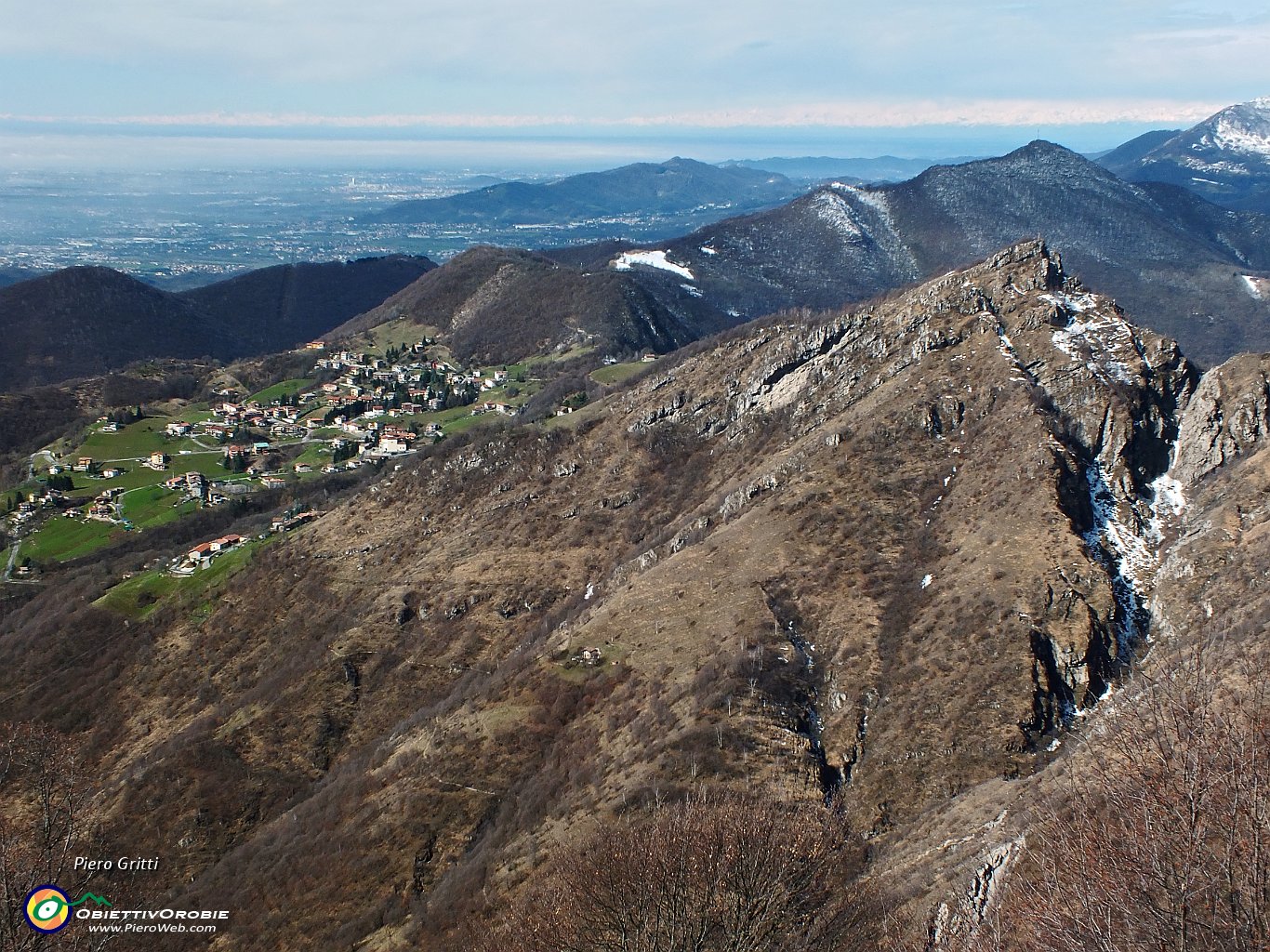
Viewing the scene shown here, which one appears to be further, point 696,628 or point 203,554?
point 203,554

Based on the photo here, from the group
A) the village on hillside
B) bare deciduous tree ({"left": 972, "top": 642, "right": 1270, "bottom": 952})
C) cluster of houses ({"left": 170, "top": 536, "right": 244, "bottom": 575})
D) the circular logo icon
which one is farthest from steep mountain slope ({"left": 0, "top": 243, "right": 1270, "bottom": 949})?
the village on hillside

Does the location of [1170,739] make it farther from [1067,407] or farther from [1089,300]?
[1089,300]

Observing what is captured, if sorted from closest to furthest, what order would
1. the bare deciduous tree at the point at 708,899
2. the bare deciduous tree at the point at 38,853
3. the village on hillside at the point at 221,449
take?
the bare deciduous tree at the point at 38,853 → the bare deciduous tree at the point at 708,899 → the village on hillside at the point at 221,449

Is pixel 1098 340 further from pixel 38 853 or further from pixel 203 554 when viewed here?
pixel 203 554

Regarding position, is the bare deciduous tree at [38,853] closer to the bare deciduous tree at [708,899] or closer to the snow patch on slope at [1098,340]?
the bare deciduous tree at [708,899]

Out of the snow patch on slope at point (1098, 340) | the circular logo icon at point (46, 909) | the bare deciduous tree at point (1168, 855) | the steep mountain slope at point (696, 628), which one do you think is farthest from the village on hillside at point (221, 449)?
the bare deciduous tree at point (1168, 855)

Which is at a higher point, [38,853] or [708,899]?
[38,853]

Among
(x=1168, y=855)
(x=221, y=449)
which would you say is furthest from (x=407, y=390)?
(x=1168, y=855)
